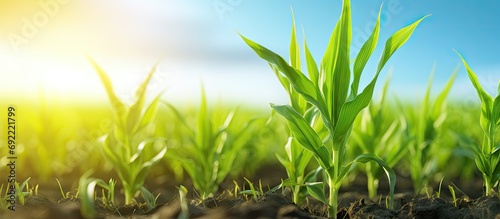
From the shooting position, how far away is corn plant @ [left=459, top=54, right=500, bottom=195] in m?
2.65

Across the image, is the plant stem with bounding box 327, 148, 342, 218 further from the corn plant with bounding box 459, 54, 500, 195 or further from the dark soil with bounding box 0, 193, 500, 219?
the corn plant with bounding box 459, 54, 500, 195

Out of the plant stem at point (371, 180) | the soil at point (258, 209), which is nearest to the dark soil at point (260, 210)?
the soil at point (258, 209)

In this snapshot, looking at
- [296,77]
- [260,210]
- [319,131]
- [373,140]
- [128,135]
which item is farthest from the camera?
[373,140]

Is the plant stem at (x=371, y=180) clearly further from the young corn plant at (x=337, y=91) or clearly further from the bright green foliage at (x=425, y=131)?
the young corn plant at (x=337, y=91)

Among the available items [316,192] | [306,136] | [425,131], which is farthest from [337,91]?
[425,131]

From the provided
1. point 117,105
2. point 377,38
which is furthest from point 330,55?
point 117,105

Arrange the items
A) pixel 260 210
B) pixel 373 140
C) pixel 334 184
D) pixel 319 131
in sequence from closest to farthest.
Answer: pixel 260 210
pixel 334 184
pixel 319 131
pixel 373 140

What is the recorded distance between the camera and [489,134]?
270 centimetres

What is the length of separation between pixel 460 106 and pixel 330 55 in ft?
12.7

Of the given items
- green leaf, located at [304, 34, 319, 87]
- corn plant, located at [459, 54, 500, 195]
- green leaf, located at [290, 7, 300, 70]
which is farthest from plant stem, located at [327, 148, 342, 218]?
corn plant, located at [459, 54, 500, 195]

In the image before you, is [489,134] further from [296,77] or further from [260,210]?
[260,210]

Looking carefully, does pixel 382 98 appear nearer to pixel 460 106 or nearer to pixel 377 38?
pixel 377 38

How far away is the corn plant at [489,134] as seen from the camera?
2.65 m

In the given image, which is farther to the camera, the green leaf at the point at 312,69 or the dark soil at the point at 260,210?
the green leaf at the point at 312,69
